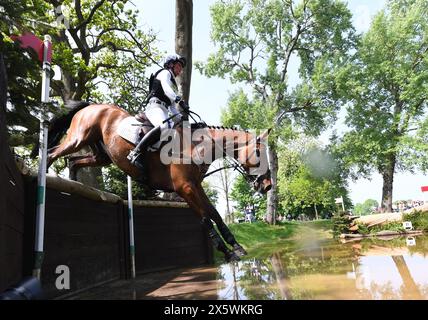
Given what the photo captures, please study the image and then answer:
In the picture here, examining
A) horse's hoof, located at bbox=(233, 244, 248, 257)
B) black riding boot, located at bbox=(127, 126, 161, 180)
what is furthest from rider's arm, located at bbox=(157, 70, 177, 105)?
horse's hoof, located at bbox=(233, 244, 248, 257)

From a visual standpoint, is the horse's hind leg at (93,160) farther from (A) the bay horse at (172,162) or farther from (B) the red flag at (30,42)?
(B) the red flag at (30,42)

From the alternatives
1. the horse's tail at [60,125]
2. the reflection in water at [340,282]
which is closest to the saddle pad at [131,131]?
the horse's tail at [60,125]

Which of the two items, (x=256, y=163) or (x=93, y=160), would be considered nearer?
(x=256, y=163)

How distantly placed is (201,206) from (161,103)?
1.73 metres

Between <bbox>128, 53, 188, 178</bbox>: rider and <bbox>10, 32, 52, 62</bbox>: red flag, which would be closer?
<bbox>10, 32, 52, 62</bbox>: red flag

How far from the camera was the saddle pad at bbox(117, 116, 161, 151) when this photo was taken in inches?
215

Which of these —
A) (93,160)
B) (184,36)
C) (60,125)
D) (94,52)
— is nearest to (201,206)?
(93,160)

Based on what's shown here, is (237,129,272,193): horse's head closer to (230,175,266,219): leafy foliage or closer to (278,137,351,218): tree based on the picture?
(278,137,351,218): tree

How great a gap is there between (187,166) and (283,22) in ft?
81.0

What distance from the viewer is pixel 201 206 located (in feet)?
17.5

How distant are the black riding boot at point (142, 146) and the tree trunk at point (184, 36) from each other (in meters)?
4.86

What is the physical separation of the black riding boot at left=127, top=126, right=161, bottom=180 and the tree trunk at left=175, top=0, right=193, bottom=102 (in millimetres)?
4863

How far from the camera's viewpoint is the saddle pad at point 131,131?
547 cm

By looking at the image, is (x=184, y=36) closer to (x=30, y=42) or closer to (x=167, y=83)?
(x=167, y=83)
